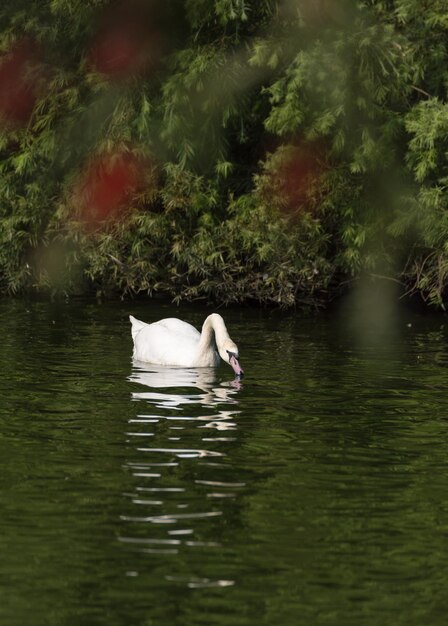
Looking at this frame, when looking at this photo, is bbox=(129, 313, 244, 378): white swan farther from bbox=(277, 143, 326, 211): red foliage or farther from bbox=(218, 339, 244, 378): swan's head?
bbox=(277, 143, 326, 211): red foliage

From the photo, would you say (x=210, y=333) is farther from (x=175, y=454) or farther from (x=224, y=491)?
(x=224, y=491)

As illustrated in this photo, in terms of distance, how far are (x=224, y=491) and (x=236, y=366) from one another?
5859 millimetres

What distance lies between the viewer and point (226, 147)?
27.2m

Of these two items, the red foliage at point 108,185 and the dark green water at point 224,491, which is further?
the red foliage at point 108,185

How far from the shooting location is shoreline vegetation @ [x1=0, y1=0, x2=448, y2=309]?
25.2 meters

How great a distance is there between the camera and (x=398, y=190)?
25547 millimetres

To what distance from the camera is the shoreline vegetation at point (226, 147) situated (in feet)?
82.5

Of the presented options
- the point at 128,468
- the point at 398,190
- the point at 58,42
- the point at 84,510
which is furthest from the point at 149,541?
the point at 58,42

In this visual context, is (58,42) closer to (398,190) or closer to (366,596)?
(398,190)

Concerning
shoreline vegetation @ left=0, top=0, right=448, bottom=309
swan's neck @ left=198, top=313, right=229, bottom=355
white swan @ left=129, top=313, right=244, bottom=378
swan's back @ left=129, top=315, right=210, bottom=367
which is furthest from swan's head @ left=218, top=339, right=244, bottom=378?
shoreline vegetation @ left=0, top=0, right=448, bottom=309

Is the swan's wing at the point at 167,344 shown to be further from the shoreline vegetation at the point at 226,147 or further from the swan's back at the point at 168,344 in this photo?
the shoreline vegetation at the point at 226,147

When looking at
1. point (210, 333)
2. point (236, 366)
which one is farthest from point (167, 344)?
point (236, 366)

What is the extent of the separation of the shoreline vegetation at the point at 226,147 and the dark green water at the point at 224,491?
240 inches

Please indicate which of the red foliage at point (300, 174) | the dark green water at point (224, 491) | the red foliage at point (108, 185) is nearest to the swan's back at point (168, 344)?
the dark green water at point (224, 491)
